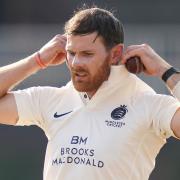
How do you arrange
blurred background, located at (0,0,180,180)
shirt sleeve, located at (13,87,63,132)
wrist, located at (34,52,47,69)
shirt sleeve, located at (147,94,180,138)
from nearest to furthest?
1. shirt sleeve, located at (147,94,180,138)
2. shirt sleeve, located at (13,87,63,132)
3. wrist, located at (34,52,47,69)
4. blurred background, located at (0,0,180,180)

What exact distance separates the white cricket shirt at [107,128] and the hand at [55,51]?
7.8 inches

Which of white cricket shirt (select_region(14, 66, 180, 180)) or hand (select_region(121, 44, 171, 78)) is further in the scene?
hand (select_region(121, 44, 171, 78))

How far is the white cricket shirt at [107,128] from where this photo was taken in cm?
343

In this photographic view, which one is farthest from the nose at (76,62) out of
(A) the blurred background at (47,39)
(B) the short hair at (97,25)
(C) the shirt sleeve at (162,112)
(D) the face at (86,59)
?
(A) the blurred background at (47,39)

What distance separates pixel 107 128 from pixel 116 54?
35 cm

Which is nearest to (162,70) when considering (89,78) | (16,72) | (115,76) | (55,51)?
(115,76)

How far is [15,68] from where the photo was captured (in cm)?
380

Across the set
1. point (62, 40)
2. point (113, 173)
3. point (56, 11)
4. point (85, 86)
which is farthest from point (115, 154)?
point (56, 11)

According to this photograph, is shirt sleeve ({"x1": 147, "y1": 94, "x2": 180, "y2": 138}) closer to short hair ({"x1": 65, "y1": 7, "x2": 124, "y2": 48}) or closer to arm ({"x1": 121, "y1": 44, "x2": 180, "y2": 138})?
arm ({"x1": 121, "y1": 44, "x2": 180, "y2": 138})

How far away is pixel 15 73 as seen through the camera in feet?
12.4

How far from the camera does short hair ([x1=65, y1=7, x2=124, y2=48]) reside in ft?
11.4

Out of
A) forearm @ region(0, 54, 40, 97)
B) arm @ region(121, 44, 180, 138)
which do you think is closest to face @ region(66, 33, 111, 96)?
arm @ region(121, 44, 180, 138)

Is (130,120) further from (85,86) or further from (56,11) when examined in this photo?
(56,11)

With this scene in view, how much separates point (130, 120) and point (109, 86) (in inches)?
7.7
